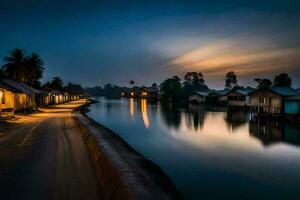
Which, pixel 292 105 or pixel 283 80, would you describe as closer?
pixel 292 105

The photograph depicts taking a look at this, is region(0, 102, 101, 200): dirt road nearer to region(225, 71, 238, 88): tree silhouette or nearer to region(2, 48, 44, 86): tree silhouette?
region(2, 48, 44, 86): tree silhouette

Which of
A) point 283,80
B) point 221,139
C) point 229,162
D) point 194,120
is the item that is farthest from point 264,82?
point 229,162

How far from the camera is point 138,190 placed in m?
9.80

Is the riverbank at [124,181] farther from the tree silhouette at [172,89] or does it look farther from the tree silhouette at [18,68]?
the tree silhouette at [172,89]

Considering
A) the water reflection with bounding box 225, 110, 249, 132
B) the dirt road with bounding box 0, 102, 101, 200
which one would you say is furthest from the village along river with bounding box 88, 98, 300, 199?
the water reflection with bounding box 225, 110, 249, 132

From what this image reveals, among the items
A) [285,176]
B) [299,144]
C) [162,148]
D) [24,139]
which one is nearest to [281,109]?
[299,144]

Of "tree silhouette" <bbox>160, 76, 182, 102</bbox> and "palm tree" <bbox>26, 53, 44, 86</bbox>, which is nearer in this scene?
"palm tree" <bbox>26, 53, 44, 86</bbox>

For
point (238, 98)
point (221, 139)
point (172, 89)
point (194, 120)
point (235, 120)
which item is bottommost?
point (221, 139)

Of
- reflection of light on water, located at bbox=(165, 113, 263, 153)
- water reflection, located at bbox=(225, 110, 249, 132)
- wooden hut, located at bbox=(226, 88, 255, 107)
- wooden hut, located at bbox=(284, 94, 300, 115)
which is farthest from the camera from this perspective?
wooden hut, located at bbox=(226, 88, 255, 107)

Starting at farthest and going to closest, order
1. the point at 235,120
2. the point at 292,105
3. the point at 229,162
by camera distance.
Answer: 1. the point at 235,120
2. the point at 292,105
3. the point at 229,162

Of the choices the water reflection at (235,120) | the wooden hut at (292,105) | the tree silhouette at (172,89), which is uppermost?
the tree silhouette at (172,89)

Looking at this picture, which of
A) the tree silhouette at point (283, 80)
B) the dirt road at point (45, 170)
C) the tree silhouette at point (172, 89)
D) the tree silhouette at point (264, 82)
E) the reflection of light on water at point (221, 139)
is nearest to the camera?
the dirt road at point (45, 170)

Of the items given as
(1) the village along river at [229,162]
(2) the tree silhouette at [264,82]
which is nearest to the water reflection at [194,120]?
(1) the village along river at [229,162]

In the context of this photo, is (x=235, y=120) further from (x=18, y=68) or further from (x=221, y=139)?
(x=18, y=68)
